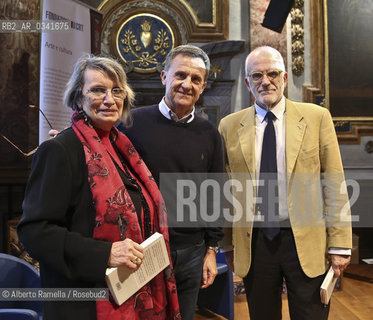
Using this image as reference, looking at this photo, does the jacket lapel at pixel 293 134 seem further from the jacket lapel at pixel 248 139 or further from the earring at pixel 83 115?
the earring at pixel 83 115

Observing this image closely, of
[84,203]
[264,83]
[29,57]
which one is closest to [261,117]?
[264,83]

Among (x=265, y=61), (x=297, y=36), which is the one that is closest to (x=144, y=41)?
(x=297, y=36)

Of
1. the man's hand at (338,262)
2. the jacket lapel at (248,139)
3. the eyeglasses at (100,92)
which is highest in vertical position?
the eyeglasses at (100,92)

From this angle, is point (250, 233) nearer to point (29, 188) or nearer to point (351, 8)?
point (29, 188)

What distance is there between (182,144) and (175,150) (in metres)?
0.05

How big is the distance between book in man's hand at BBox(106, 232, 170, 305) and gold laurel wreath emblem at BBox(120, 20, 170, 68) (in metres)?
4.32

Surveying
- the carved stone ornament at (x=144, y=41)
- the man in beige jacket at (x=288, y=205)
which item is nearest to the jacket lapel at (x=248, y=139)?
the man in beige jacket at (x=288, y=205)

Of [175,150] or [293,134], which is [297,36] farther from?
[175,150]

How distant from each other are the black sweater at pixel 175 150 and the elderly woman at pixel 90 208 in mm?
222

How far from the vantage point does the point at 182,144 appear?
68.6 inches

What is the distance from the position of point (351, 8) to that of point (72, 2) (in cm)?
385

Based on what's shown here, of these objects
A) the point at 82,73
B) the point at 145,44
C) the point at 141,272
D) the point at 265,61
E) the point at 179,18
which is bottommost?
the point at 141,272

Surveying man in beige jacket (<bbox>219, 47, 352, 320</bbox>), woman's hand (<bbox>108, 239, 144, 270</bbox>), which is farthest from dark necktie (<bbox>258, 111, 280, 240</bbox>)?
woman's hand (<bbox>108, 239, 144, 270</bbox>)

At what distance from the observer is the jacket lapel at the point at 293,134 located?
177cm
